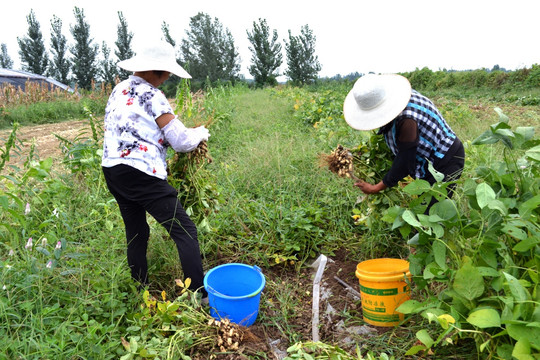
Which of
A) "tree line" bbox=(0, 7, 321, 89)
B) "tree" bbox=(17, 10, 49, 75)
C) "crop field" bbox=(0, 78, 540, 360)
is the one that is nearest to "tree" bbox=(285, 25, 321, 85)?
"tree line" bbox=(0, 7, 321, 89)

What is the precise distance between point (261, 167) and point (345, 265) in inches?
61.4

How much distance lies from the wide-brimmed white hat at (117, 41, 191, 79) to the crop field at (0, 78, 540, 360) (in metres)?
0.59

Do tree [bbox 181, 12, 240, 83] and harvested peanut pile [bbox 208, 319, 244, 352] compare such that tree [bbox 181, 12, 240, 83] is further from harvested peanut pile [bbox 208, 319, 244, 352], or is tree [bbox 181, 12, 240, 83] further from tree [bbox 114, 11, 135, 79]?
harvested peanut pile [bbox 208, 319, 244, 352]

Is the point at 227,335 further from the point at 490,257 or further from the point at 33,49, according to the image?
the point at 33,49

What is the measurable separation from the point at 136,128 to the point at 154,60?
401 mm

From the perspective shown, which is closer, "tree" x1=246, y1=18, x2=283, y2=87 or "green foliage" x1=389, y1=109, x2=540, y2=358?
"green foliage" x1=389, y1=109, x2=540, y2=358

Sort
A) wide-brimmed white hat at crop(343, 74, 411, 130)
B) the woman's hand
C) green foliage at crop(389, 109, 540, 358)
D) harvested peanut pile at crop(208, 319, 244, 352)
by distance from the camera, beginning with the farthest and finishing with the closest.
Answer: the woman's hand → wide-brimmed white hat at crop(343, 74, 411, 130) → harvested peanut pile at crop(208, 319, 244, 352) → green foliage at crop(389, 109, 540, 358)

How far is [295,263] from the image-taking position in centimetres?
282

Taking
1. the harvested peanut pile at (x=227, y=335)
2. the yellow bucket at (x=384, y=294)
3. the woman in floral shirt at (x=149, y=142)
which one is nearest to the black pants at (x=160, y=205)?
the woman in floral shirt at (x=149, y=142)

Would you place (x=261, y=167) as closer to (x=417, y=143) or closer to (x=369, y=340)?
(x=417, y=143)

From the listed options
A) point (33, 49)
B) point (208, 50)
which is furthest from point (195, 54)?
point (33, 49)

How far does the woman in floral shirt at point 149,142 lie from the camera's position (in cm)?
203

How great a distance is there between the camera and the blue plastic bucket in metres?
2.06

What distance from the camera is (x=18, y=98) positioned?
14305 mm
